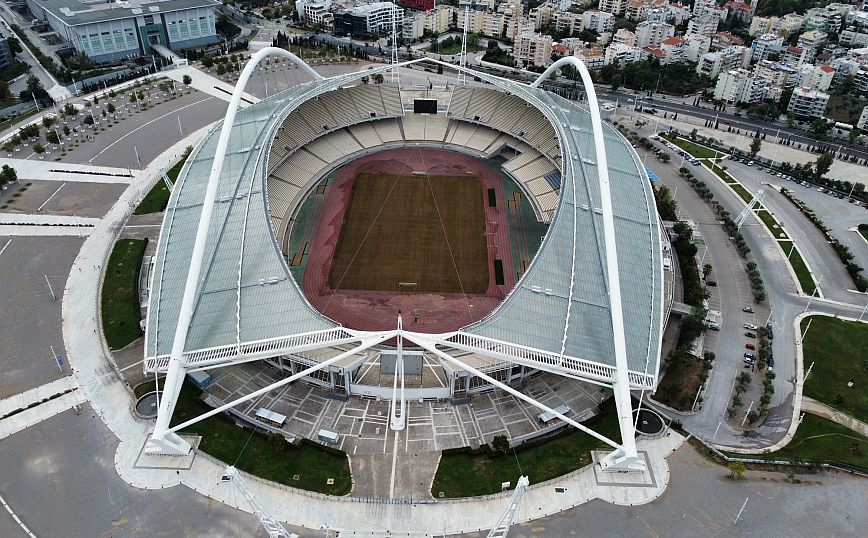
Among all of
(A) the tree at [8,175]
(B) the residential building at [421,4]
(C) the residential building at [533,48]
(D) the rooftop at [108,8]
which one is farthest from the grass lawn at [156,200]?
(B) the residential building at [421,4]

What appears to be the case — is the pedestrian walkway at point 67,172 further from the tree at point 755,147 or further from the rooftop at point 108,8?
the tree at point 755,147

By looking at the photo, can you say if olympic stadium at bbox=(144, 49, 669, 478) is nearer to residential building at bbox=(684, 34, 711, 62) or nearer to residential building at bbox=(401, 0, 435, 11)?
residential building at bbox=(684, 34, 711, 62)

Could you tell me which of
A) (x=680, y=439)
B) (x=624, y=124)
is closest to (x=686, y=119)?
(x=624, y=124)

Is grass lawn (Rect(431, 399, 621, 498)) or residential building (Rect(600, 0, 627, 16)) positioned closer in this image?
grass lawn (Rect(431, 399, 621, 498))

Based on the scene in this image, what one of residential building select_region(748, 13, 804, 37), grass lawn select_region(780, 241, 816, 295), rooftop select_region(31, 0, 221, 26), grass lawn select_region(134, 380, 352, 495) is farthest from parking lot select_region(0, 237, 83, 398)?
residential building select_region(748, 13, 804, 37)

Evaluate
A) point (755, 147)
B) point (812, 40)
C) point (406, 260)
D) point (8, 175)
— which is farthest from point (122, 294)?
point (812, 40)

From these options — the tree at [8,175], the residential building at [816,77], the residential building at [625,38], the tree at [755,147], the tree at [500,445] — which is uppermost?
the residential building at [625,38]
